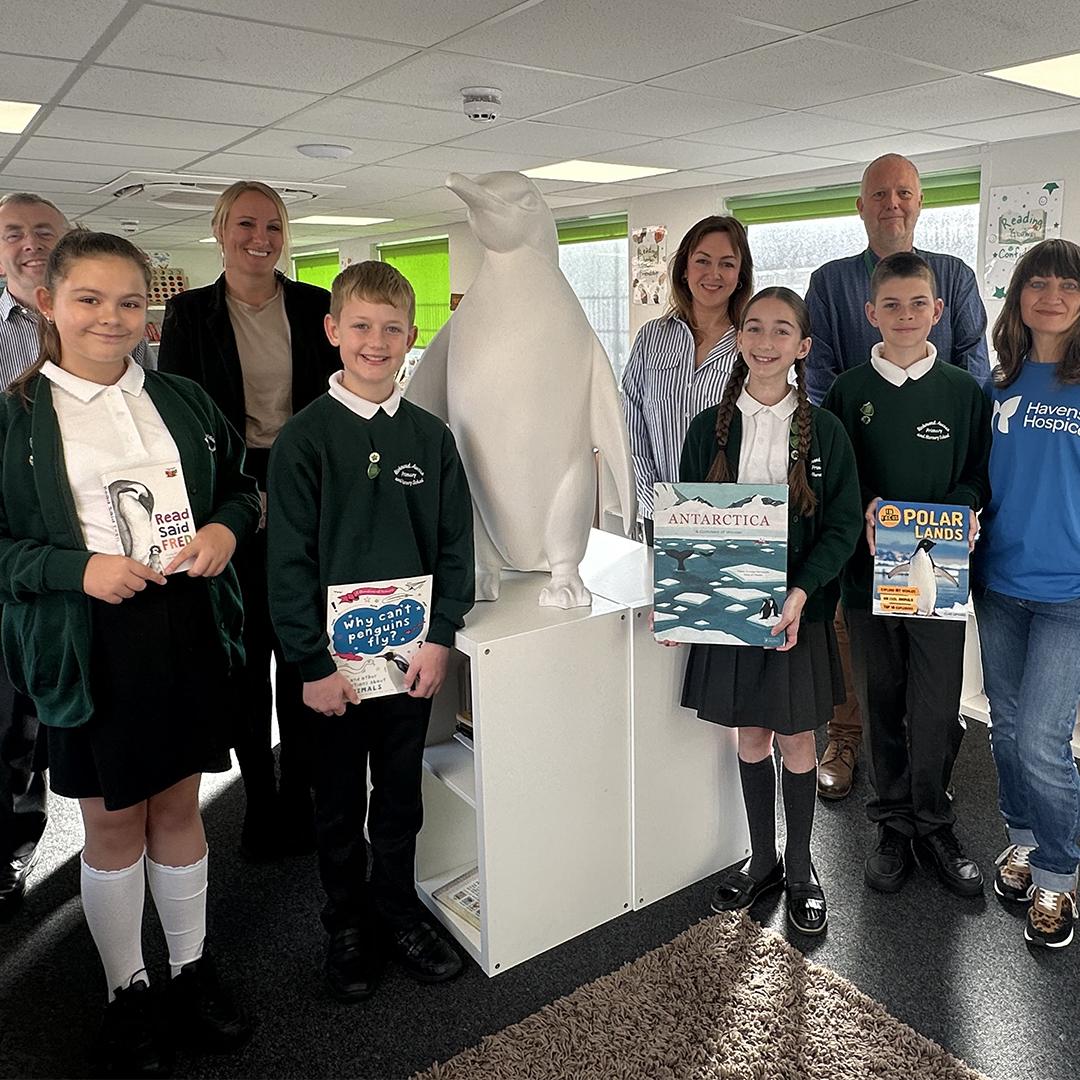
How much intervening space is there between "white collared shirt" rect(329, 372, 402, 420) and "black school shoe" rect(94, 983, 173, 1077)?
3.41 ft

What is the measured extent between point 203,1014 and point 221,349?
129 cm

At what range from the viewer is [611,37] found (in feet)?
7.79

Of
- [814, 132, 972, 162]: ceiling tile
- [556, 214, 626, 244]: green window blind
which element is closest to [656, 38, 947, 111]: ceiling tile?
[814, 132, 972, 162]: ceiling tile

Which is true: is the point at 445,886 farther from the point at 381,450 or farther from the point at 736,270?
the point at 736,270

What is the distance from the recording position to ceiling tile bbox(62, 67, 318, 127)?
2723mm

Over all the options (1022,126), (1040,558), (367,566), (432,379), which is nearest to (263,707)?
(367,566)

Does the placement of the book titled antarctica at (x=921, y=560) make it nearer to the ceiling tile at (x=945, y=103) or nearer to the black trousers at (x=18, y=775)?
the ceiling tile at (x=945, y=103)

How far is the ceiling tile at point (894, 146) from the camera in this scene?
3650 mm

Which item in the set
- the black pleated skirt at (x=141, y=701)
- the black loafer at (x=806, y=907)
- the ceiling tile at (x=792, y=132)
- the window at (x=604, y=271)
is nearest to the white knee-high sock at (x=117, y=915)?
the black pleated skirt at (x=141, y=701)

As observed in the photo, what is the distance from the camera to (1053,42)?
Answer: 2.38 metres

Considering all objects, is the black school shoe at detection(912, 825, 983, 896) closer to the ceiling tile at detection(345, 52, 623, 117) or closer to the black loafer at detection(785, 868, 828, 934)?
the black loafer at detection(785, 868, 828, 934)

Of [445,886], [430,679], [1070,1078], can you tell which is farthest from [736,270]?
[1070,1078]

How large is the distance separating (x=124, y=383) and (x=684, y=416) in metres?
1.30

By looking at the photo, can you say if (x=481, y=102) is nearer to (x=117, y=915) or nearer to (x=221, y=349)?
(x=221, y=349)
